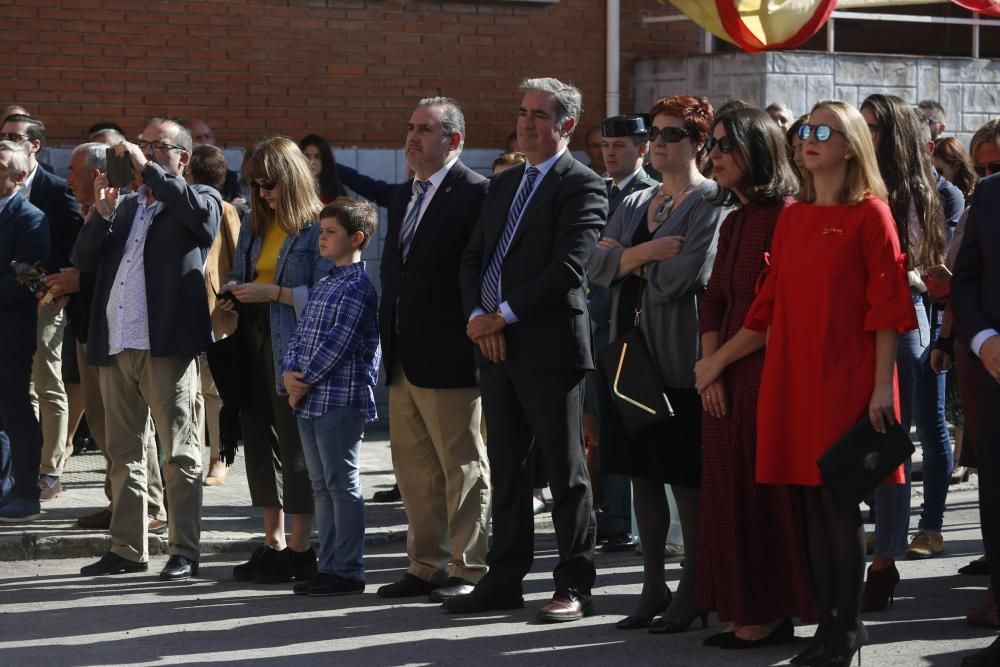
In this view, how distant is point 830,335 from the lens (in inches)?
230

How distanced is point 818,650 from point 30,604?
3.57 metres

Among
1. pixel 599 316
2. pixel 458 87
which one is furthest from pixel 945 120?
pixel 599 316

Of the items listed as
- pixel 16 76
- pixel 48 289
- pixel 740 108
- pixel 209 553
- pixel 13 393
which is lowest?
pixel 209 553

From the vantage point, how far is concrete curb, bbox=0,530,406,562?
8562mm

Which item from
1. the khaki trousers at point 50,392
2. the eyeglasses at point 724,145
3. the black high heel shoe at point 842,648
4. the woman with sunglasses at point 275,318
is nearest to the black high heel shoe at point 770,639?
the black high heel shoe at point 842,648

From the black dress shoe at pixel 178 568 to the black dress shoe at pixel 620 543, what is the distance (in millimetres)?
2169

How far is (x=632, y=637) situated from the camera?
21.5ft

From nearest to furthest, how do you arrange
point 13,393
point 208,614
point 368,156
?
point 208,614
point 13,393
point 368,156

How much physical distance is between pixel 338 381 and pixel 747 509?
211 cm

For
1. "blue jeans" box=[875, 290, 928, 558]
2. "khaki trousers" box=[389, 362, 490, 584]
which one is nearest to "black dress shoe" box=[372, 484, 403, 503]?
"khaki trousers" box=[389, 362, 490, 584]

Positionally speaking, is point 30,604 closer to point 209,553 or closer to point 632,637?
point 209,553

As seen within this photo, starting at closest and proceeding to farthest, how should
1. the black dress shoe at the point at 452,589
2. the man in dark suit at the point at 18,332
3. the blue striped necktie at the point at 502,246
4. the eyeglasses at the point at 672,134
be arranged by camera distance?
the eyeglasses at the point at 672,134
the blue striped necktie at the point at 502,246
the black dress shoe at the point at 452,589
the man in dark suit at the point at 18,332

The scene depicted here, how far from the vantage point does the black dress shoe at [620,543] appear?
28.4ft

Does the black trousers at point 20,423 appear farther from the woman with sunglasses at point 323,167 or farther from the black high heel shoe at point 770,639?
the black high heel shoe at point 770,639
